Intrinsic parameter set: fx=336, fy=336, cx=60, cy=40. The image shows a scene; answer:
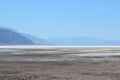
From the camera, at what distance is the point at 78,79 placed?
23.7 metres

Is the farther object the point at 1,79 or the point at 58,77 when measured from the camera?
the point at 58,77

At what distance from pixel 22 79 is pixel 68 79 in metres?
3.20

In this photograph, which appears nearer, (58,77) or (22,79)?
(22,79)

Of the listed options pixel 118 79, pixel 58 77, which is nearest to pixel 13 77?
pixel 58 77

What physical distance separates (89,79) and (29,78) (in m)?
4.26

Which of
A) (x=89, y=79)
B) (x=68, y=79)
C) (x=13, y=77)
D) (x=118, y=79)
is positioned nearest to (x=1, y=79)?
(x=13, y=77)

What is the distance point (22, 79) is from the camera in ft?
75.9

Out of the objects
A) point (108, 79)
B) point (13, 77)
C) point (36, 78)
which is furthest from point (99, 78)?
point (13, 77)

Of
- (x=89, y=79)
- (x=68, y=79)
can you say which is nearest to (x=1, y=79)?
(x=68, y=79)

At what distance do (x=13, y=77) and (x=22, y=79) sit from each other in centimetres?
127

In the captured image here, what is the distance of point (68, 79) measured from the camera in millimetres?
23516

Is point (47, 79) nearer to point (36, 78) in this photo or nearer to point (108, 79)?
point (36, 78)

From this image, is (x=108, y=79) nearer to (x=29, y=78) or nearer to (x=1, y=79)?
(x=29, y=78)

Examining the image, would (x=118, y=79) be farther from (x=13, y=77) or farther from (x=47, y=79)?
(x=13, y=77)
